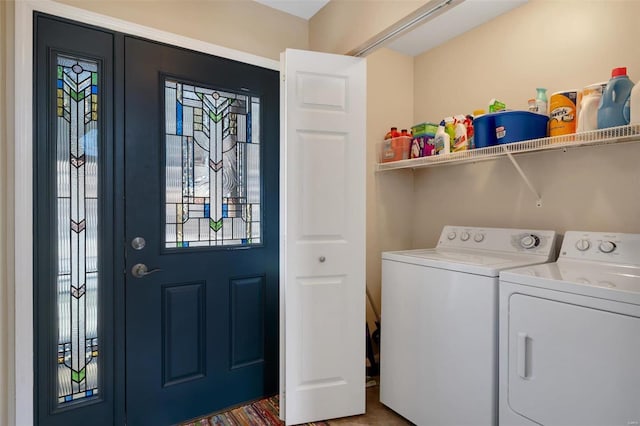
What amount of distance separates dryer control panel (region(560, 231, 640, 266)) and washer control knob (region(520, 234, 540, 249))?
0.39 ft

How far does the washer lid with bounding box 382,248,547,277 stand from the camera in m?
1.55

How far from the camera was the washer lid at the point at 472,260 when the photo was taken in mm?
1553

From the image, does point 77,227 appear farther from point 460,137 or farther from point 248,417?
point 460,137

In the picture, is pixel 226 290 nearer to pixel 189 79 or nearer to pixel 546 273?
pixel 189 79

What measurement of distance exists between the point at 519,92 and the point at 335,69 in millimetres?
1090

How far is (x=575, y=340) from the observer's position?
1230 millimetres

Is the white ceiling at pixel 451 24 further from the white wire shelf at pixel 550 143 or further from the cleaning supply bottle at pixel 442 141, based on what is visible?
the white wire shelf at pixel 550 143

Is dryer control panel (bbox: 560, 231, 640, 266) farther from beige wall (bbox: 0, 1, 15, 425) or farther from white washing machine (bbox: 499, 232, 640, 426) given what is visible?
beige wall (bbox: 0, 1, 15, 425)

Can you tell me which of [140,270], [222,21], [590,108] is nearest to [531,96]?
[590,108]

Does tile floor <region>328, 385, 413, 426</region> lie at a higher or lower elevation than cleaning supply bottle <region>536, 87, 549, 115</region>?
lower

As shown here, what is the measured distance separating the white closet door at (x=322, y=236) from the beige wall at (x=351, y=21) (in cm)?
21

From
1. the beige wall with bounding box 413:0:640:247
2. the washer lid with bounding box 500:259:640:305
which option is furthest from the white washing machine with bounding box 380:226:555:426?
the beige wall with bounding box 413:0:640:247

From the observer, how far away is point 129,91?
5.82 feet

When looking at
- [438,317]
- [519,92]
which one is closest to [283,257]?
[438,317]
